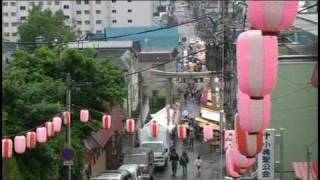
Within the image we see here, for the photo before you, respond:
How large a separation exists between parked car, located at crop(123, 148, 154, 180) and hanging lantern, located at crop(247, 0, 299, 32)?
21979mm

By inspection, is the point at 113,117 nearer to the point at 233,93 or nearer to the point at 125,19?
the point at 233,93

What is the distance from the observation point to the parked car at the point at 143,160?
31.9 meters

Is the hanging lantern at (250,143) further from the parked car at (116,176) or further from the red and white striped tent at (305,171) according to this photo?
the parked car at (116,176)

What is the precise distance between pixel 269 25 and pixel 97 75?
21.1 m

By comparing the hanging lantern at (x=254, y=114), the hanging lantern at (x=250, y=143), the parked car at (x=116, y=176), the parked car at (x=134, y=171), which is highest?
the hanging lantern at (x=254, y=114)

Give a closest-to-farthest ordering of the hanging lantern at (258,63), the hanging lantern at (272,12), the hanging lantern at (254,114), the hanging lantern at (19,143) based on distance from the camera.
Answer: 1. the hanging lantern at (272,12)
2. the hanging lantern at (258,63)
3. the hanging lantern at (254,114)
4. the hanging lantern at (19,143)

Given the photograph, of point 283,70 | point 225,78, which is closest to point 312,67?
point 283,70

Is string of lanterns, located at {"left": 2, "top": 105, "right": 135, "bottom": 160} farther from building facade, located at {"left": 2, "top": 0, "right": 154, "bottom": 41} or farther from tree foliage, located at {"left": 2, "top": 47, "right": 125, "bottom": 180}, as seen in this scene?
building facade, located at {"left": 2, "top": 0, "right": 154, "bottom": 41}

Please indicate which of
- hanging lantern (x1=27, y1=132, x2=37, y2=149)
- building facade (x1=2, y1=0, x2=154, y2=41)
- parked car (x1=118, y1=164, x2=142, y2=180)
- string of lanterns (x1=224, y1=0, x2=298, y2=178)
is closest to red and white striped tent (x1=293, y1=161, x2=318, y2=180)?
hanging lantern (x1=27, y1=132, x2=37, y2=149)

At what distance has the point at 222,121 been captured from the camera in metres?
32.9

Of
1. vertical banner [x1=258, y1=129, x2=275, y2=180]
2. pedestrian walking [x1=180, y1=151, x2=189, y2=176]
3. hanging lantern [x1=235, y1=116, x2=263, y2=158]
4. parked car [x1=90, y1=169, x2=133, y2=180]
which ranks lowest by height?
pedestrian walking [x1=180, y1=151, x2=189, y2=176]

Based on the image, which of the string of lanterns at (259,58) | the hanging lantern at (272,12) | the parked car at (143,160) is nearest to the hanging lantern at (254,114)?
the string of lanterns at (259,58)

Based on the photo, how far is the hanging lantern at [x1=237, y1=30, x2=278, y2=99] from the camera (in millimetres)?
9711

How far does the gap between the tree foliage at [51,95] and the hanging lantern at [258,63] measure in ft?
41.2
